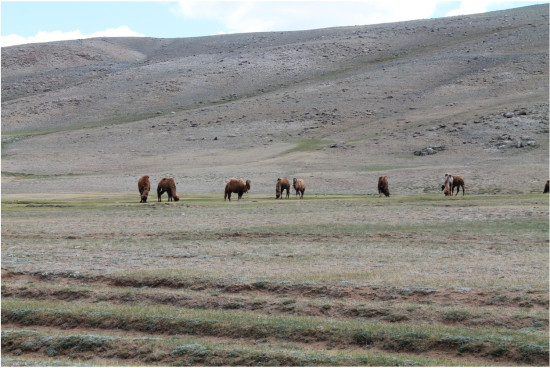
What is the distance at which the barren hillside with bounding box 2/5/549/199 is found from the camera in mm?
60906

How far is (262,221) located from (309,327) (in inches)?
656

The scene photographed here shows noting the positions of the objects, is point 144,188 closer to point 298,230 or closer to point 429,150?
point 298,230

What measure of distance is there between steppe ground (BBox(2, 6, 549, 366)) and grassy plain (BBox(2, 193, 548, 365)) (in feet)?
0.18

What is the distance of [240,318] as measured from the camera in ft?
43.4

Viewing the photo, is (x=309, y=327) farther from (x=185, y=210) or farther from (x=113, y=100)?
(x=113, y=100)

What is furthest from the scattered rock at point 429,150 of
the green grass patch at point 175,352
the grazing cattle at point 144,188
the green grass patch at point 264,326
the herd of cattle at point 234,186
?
the green grass patch at point 175,352

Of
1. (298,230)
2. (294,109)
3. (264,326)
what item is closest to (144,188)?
(298,230)

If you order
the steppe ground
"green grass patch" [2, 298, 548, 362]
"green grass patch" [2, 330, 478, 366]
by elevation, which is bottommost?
"green grass patch" [2, 330, 478, 366]

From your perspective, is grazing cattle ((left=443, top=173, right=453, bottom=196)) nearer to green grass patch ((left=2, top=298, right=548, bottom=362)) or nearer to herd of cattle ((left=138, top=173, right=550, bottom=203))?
herd of cattle ((left=138, top=173, right=550, bottom=203))

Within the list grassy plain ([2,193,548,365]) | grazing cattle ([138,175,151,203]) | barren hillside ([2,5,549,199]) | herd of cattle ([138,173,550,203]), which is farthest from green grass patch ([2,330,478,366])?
barren hillside ([2,5,549,199])

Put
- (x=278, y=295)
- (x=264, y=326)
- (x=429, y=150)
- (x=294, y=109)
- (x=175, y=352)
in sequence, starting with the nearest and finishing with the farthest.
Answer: (x=175, y=352), (x=264, y=326), (x=278, y=295), (x=429, y=150), (x=294, y=109)

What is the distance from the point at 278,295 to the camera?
15.0m

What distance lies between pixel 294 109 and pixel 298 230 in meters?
72.3

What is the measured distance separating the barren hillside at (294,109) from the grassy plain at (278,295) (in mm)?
25670
